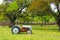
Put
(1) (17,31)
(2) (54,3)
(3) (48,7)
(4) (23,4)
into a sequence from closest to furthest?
(1) (17,31) → (2) (54,3) → (3) (48,7) → (4) (23,4)

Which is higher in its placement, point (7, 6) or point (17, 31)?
point (7, 6)

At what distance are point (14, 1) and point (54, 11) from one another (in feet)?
43.4

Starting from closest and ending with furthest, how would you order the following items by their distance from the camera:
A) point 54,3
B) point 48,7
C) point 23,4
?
point 54,3 → point 48,7 → point 23,4

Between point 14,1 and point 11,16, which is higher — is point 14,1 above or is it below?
above

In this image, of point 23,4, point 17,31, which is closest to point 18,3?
point 23,4

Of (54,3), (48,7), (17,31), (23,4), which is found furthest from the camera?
(23,4)

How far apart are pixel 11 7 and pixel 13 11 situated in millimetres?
928

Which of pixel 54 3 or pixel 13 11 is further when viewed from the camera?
pixel 13 11

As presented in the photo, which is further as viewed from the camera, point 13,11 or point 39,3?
point 13,11

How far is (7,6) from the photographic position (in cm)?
4525

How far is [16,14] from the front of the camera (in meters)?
43.8

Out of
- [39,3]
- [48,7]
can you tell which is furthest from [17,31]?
[48,7]

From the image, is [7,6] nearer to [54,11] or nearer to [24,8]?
[24,8]

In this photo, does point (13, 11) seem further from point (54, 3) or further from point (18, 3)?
point (54, 3)
